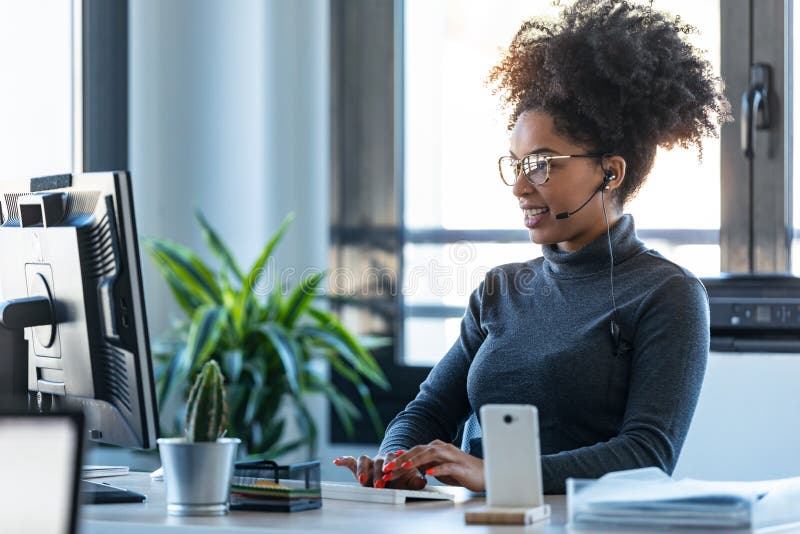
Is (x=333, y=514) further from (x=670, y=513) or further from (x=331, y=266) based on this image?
(x=331, y=266)

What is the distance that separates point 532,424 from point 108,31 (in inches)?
108

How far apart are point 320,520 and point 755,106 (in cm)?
226

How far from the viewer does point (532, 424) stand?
142 cm

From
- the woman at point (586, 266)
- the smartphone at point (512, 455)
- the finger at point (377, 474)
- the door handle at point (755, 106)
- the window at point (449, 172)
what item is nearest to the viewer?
the smartphone at point (512, 455)

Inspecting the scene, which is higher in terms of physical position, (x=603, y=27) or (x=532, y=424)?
(x=603, y=27)

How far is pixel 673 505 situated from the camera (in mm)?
1311

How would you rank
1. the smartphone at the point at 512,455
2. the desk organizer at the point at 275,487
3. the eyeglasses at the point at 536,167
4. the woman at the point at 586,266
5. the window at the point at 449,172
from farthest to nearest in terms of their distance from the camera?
the window at the point at 449,172
the eyeglasses at the point at 536,167
the woman at the point at 586,266
the desk organizer at the point at 275,487
the smartphone at the point at 512,455

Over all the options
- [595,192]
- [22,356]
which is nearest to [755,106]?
[595,192]

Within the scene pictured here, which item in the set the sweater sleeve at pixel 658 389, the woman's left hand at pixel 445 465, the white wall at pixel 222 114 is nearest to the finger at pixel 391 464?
the woman's left hand at pixel 445 465

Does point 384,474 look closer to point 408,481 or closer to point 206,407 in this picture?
point 408,481

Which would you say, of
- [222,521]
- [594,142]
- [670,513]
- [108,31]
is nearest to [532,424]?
[670,513]

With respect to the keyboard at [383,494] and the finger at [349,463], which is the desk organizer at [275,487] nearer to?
the keyboard at [383,494]

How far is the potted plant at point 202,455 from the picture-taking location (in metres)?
1.46

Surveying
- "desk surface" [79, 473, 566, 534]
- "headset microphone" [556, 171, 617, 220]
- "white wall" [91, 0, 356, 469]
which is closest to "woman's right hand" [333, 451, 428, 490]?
"desk surface" [79, 473, 566, 534]
